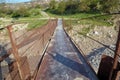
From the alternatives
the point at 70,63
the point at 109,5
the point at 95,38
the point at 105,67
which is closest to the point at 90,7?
the point at 109,5

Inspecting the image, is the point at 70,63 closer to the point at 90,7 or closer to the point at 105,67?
the point at 105,67

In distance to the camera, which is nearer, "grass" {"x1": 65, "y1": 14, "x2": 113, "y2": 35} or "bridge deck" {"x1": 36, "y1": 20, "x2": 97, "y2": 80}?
"bridge deck" {"x1": 36, "y1": 20, "x2": 97, "y2": 80}

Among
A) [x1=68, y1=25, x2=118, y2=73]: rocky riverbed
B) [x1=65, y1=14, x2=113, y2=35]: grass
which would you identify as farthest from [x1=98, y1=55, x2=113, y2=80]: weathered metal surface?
[x1=65, y1=14, x2=113, y2=35]: grass

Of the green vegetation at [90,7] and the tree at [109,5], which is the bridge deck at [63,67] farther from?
the tree at [109,5]

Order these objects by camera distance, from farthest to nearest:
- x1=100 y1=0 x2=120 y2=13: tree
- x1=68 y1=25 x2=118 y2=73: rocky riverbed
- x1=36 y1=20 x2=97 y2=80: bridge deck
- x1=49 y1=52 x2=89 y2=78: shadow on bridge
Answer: x1=100 y1=0 x2=120 y2=13: tree
x1=68 y1=25 x2=118 y2=73: rocky riverbed
x1=49 y1=52 x2=89 y2=78: shadow on bridge
x1=36 y1=20 x2=97 y2=80: bridge deck

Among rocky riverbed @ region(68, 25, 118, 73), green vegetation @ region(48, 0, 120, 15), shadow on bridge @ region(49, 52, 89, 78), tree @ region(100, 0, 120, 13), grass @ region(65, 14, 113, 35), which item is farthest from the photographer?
green vegetation @ region(48, 0, 120, 15)

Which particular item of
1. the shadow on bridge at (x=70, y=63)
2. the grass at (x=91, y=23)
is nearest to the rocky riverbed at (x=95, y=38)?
the grass at (x=91, y=23)

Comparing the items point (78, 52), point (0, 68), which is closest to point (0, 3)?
point (0, 68)

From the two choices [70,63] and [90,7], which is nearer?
[70,63]

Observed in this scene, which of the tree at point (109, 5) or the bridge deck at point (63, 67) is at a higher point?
the bridge deck at point (63, 67)

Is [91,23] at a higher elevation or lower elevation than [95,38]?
higher

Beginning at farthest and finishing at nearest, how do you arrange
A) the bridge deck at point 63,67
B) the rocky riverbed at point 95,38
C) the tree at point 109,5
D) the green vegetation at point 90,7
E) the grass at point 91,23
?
the green vegetation at point 90,7, the tree at point 109,5, the grass at point 91,23, the rocky riverbed at point 95,38, the bridge deck at point 63,67

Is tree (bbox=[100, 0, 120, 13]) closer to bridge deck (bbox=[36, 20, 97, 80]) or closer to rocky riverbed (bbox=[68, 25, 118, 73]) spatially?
rocky riverbed (bbox=[68, 25, 118, 73])

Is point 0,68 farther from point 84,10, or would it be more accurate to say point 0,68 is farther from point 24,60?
point 24,60
